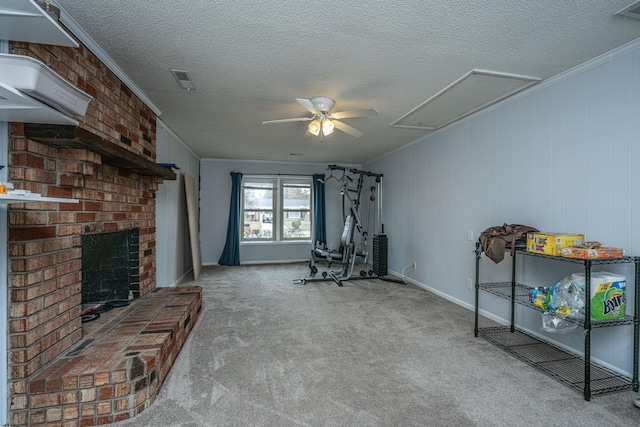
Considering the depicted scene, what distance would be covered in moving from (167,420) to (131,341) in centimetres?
65

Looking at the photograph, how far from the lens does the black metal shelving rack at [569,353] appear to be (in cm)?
202

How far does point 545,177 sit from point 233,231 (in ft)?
18.7

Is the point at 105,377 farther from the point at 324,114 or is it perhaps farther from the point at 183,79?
the point at 324,114

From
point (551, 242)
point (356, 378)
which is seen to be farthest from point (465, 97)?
point (356, 378)

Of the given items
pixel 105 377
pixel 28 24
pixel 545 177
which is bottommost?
pixel 105 377

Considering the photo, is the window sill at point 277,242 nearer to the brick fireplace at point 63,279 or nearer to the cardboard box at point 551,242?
the brick fireplace at point 63,279

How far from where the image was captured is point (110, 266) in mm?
2936

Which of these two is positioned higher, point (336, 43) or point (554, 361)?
point (336, 43)

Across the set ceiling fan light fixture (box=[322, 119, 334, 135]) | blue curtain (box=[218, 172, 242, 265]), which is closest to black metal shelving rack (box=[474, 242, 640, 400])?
ceiling fan light fixture (box=[322, 119, 334, 135])

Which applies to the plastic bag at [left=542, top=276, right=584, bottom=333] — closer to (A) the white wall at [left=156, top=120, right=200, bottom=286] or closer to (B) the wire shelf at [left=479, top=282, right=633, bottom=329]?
(B) the wire shelf at [left=479, top=282, right=633, bottom=329]

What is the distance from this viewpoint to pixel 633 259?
209cm

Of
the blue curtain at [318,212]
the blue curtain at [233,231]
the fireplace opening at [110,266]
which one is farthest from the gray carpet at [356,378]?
the blue curtain at [318,212]

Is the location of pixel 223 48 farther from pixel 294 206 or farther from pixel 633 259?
pixel 294 206

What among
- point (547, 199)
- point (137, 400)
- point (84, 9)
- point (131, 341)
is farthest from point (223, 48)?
point (547, 199)
